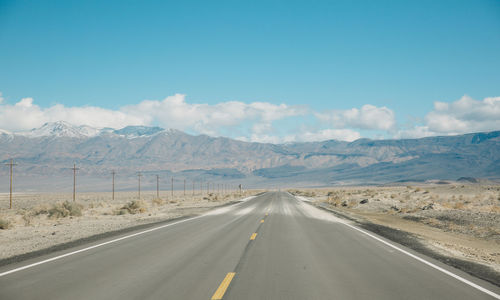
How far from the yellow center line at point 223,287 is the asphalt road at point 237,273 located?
17mm

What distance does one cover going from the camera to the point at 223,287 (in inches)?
287

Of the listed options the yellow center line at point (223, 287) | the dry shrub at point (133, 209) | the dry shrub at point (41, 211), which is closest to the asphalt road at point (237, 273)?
the yellow center line at point (223, 287)

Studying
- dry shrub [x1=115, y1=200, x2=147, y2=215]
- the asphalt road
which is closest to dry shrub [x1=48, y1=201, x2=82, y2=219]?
dry shrub [x1=115, y1=200, x2=147, y2=215]

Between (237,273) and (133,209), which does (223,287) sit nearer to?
(237,273)

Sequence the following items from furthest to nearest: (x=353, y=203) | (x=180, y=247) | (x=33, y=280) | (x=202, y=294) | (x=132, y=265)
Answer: (x=353, y=203) → (x=180, y=247) → (x=132, y=265) → (x=33, y=280) → (x=202, y=294)

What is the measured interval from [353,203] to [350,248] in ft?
111

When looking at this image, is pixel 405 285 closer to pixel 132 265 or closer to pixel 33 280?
pixel 132 265

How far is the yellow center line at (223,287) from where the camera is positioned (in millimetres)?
6734

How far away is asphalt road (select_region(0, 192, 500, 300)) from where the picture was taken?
7.04 m

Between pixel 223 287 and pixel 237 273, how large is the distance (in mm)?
1177

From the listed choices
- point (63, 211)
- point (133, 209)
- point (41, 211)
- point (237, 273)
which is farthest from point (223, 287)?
point (41, 211)

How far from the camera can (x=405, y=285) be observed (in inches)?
301

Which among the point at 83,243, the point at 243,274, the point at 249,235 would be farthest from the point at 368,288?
the point at 83,243

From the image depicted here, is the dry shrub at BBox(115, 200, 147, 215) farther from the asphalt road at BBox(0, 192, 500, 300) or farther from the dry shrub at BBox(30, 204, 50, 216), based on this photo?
the asphalt road at BBox(0, 192, 500, 300)
